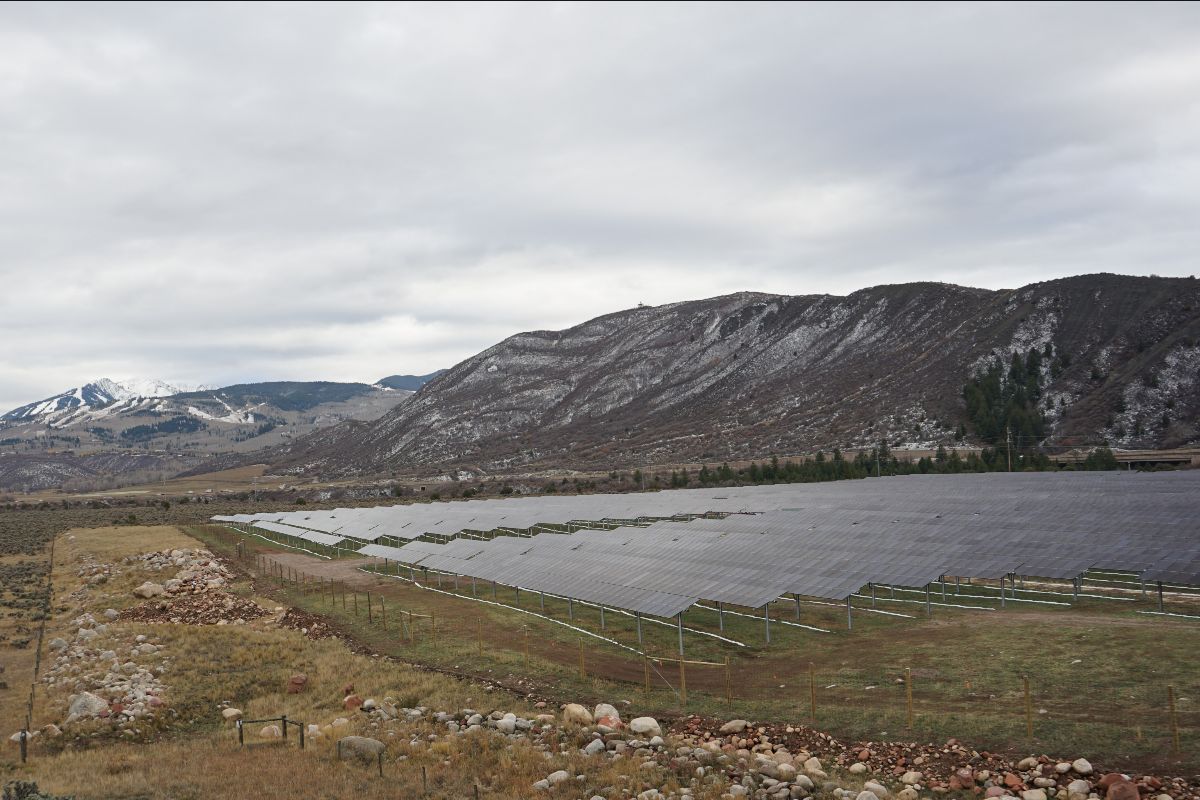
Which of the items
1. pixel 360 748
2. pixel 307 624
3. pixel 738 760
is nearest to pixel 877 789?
pixel 738 760

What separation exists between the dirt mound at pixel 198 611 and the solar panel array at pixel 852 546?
9664 mm

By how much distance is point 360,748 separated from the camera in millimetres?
19141

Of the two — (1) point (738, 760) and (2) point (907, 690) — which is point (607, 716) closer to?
(1) point (738, 760)

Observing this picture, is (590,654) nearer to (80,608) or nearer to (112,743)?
(112,743)

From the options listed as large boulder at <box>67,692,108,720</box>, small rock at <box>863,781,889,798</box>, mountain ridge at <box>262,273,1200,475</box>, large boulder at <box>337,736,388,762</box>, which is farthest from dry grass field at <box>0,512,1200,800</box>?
mountain ridge at <box>262,273,1200,475</box>

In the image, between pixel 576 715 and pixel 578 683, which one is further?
pixel 578 683

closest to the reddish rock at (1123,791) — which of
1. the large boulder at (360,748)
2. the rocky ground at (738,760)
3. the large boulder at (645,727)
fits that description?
the rocky ground at (738,760)

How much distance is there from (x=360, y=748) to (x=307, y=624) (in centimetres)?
1949

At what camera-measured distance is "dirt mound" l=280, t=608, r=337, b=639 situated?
34500 mm

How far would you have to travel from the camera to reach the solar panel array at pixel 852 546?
97.6 feet

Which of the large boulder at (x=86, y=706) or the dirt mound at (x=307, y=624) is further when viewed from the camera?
the dirt mound at (x=307, y=624)

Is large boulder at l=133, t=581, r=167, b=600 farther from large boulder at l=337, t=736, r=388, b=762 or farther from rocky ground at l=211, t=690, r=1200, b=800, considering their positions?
large boulder at l=337, t=736, r=388, b=762

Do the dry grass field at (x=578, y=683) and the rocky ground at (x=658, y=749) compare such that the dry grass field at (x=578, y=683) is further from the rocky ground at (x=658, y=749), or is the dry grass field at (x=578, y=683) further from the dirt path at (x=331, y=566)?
the dirt path at (x=331, y=566)

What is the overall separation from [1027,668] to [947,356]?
129657mm
